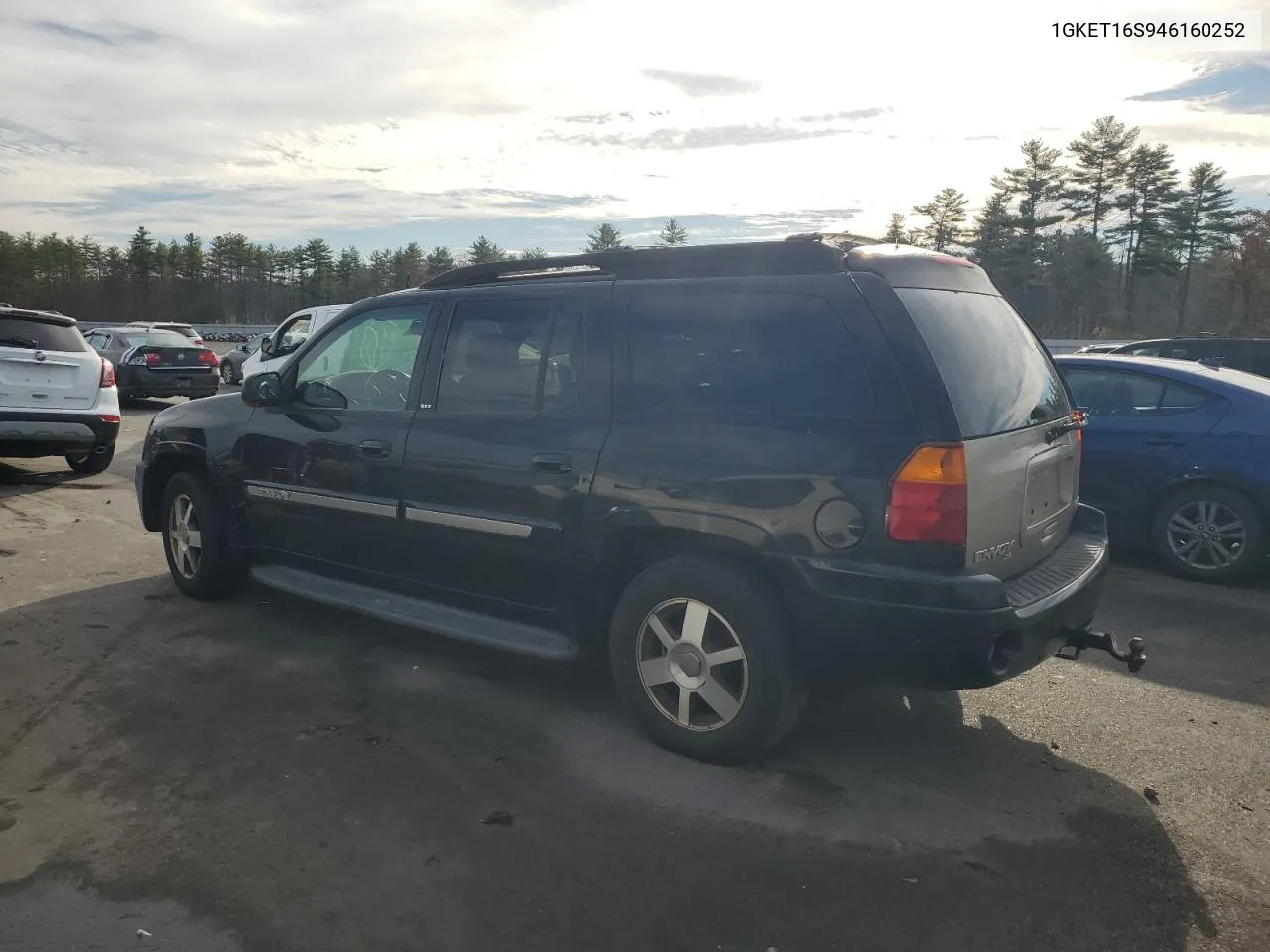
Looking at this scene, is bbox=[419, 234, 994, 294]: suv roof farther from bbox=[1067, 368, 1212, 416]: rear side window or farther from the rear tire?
the rear tire

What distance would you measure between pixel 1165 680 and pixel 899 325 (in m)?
2.59

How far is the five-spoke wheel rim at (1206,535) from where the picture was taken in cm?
648

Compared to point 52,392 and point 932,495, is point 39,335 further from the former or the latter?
point 932,495

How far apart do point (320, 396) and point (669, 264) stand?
7.07 feet

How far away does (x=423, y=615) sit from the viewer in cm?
460

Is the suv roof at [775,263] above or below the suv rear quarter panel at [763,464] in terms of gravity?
above

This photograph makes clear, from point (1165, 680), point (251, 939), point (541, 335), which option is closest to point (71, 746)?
point (251, 939)

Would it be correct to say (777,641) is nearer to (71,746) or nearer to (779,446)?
(779,446)

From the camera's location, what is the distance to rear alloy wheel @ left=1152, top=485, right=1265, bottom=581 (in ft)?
21.1

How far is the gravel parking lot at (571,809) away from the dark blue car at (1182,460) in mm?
1496

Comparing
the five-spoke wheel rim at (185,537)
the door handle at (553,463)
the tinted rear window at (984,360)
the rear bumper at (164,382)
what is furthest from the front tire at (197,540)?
the rear bumper at (164,382)

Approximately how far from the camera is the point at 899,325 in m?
3.43

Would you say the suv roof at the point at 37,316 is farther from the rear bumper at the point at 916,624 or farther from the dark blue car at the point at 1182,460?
the dark blue car at the point at 1182,460

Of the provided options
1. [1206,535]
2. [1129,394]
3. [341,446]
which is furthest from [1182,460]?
[341,446]
